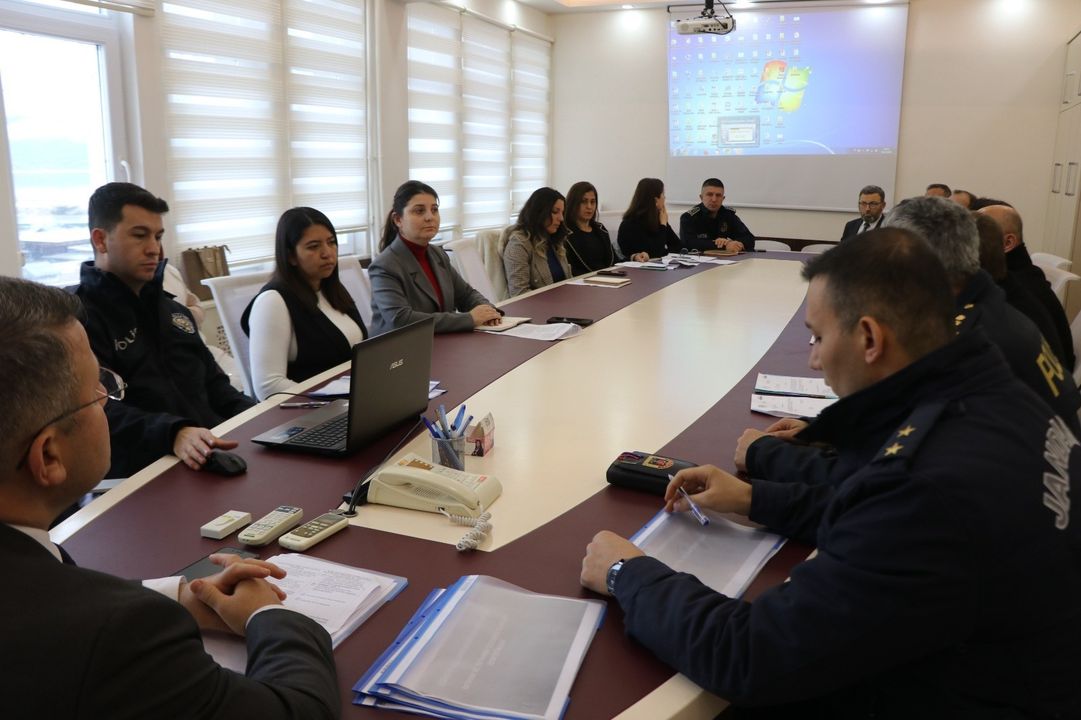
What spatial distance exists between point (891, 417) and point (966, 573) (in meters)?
0.28

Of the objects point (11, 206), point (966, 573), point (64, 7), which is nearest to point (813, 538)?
point (966, 573)

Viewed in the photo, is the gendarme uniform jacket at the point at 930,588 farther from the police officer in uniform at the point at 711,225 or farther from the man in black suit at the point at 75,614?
the police officer in uniform at the point at 711,225

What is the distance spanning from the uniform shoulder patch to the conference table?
1.19ft

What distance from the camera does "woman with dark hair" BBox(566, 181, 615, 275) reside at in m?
5.72

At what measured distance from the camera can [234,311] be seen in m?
2.92

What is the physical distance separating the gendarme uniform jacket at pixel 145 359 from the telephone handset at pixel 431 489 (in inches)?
28.0

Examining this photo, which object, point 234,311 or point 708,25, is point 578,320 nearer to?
point 234,311

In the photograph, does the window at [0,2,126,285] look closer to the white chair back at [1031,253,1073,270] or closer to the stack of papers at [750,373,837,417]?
the stack of papers at [750,373,837,417]

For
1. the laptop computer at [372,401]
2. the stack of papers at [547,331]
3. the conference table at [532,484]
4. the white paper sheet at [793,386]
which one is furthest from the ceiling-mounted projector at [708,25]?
the laptop computer at [372,401]

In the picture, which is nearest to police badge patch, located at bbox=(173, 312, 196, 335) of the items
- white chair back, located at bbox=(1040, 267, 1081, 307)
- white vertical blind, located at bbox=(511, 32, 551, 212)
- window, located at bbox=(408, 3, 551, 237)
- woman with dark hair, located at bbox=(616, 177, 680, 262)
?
white chair back, located at bbox=(1040, 267, 1081, 307)

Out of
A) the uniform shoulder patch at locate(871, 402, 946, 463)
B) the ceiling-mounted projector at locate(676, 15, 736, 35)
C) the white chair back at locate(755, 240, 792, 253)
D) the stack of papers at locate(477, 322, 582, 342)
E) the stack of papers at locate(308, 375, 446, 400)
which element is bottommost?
the stack of papers at locate(308, 375, 446, 400)

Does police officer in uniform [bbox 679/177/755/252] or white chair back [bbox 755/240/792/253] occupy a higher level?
police officer in uniform [bbox 679/177/755/252]

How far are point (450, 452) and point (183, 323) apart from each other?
3.95 feet

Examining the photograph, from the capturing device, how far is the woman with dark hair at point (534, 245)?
192 inches
